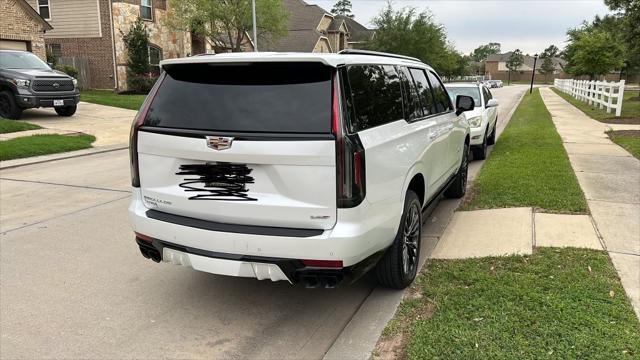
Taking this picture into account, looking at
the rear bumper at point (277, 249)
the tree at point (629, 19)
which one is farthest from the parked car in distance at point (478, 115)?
the tree at point (629, 19)

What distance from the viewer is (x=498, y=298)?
392 centimetres

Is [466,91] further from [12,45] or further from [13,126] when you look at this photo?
[12,45]

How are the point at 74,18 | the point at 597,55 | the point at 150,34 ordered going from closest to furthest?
the point at 74,18
the point at 150,34
the point at 597,55

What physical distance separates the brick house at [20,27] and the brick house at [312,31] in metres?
21.4

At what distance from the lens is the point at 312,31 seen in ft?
158

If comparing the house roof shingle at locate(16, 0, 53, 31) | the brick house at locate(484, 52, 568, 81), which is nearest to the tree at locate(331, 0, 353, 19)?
the brick house at locate(484, 52, 568, 81)

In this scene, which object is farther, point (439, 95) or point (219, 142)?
point (439, 95)

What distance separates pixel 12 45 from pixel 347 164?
23201 millimetres

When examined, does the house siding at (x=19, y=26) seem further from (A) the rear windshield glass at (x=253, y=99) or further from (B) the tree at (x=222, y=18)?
(A) the rear windshield glass at (x=253, y=99)

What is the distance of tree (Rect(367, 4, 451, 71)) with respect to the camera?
4788 cm

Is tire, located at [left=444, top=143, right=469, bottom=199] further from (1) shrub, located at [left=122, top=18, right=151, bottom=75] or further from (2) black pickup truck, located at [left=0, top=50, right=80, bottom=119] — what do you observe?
(1) shrub, located at [left=122, top=18, right=151, bottom=75]

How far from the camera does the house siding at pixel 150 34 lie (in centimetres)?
2767

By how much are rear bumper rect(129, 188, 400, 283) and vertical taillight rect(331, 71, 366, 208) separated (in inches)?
4.0

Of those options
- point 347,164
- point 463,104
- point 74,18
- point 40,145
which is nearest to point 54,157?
point 40,145
